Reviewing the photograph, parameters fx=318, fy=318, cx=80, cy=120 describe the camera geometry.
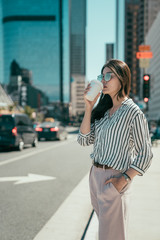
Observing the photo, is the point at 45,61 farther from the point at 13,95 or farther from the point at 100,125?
the point at 100,125

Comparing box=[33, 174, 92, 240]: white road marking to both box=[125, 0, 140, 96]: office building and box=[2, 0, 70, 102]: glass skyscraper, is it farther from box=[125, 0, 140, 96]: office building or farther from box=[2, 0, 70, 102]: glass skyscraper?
box=[2, 0, 70, 102]: glass skyscraper

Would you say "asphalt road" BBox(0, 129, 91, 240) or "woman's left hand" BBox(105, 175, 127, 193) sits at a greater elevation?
"woman's left hand" BBox(105, 175, 127, 193)

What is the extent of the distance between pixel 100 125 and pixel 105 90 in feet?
0.93

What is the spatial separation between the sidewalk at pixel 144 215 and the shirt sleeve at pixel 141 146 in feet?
5.90

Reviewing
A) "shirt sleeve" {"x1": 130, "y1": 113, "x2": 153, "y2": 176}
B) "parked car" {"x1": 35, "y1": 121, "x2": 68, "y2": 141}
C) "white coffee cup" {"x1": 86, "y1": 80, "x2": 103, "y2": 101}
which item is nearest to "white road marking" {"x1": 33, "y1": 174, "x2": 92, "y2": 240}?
"shirt sleeve" {"x1": 130, "y1": 113, "x2": 153, "y2": 176}

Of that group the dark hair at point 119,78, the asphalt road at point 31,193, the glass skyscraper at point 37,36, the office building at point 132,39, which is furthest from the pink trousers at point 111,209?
the glass skyscraper at point 37,36

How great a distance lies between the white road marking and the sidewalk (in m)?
0.17

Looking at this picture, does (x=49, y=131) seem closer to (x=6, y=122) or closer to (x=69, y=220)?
(x=6, y=122)

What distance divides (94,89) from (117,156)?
521mm

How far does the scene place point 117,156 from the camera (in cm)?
231

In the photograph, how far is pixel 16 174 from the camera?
847 centimetres

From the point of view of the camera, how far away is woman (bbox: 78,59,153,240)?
2.25 m

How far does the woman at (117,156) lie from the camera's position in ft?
7.37

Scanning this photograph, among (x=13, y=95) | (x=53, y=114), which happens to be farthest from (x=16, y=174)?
(x=53, y=114)
